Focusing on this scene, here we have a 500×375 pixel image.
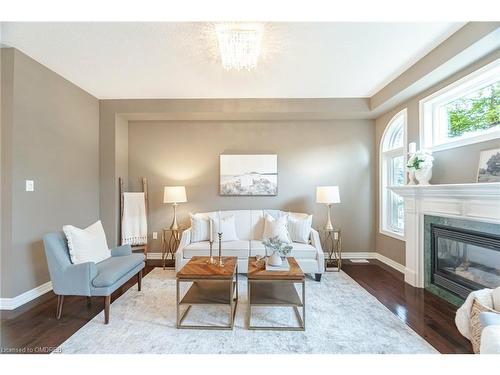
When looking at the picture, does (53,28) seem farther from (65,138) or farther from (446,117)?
(446,117)

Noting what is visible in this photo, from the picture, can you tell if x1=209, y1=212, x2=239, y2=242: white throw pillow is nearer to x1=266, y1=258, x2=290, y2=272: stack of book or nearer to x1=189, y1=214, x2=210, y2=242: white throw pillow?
x1=189, y1=214, x2=210, y2=242: white throw pillow

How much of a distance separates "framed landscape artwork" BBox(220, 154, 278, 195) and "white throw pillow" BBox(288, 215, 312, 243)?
840 millimetres

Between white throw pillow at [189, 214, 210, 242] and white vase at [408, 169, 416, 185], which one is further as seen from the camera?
white throw pillow at [189, 214, 210, 242]

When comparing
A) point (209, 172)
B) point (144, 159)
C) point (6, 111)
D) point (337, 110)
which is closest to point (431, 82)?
point (337, 110)

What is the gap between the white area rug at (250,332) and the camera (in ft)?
6.20

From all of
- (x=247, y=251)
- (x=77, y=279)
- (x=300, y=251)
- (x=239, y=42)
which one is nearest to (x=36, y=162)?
(x=77, y=279)

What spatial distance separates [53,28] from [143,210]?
274 centimetres

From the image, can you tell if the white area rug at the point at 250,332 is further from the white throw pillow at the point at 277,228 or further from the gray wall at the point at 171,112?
the gray wall at the point at 171,112

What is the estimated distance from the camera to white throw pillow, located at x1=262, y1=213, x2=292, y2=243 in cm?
361

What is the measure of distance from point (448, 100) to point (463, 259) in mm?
1869

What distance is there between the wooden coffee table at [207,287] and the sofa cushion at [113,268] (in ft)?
2.17

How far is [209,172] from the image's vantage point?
14.6 feet

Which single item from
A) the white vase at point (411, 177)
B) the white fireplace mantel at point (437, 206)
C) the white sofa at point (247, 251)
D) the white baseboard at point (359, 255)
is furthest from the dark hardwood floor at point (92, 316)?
the white vase at point (411, 177)

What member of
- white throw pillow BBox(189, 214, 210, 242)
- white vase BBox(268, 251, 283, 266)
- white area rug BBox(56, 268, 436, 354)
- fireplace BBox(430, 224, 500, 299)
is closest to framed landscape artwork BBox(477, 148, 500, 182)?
fireplace BBox(430, 224, 500, 299)
